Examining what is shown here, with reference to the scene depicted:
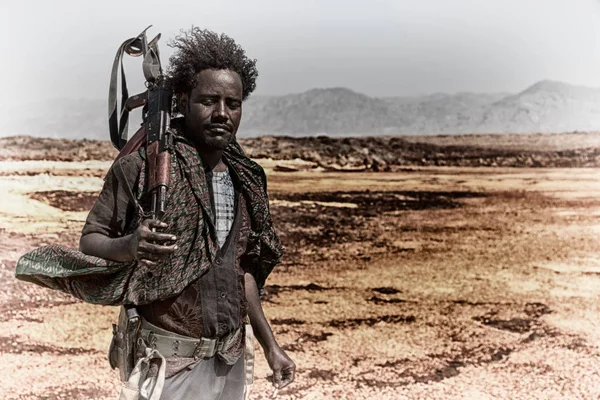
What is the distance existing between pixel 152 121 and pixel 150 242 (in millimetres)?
311

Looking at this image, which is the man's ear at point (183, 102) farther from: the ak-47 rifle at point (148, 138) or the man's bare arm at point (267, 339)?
the man's bare arm at point (267, 339)

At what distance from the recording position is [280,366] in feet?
5.81

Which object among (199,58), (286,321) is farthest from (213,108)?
(286,321)

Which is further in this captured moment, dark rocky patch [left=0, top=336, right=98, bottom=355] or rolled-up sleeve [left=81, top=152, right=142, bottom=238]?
dark rocky patch [left=0, top=336, right=98, bottom=355]

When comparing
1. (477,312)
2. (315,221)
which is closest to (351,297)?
(477,312)

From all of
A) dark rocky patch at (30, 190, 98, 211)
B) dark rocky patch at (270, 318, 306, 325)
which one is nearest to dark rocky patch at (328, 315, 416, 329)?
dark rocky patch at (270, 318, 306, 325)

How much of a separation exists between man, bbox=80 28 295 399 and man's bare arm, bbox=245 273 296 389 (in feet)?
0.22

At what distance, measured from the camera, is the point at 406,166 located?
1162cm

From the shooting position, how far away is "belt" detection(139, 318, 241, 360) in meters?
1.57

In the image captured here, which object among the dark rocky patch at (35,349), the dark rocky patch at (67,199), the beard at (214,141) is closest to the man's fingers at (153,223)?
the beard at (214,141)

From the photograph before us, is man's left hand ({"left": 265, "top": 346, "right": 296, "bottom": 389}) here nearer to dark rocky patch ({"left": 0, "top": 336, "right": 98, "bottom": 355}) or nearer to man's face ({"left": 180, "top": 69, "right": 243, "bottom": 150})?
man's face ({"left": 180, "top": 69, "right": 243, "bottom": 150})

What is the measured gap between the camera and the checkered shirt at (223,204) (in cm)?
163

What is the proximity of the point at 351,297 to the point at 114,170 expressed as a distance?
16.6ft

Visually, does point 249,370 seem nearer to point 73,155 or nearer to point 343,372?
point 343,372
